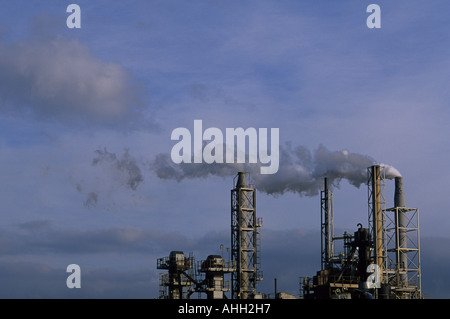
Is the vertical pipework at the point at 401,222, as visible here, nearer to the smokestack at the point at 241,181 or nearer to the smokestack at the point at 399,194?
the smokestack at the point at 399,194

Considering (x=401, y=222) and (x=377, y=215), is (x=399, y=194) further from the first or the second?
(x=377, y=215)

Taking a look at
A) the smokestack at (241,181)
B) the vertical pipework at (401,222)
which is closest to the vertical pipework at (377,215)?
the vertical pipework at (401,222)

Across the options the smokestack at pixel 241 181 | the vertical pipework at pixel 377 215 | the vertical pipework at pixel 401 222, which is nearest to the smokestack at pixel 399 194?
the vertical pipework at pixel 401 222

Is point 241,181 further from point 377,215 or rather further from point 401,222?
point 401,222

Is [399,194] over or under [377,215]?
over

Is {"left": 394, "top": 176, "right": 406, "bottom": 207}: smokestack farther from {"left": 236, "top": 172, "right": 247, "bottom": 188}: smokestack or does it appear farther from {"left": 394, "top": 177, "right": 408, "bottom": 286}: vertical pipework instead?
{"left": 236, "top": 172, "right": 247, "bottom": 188}: smokestack

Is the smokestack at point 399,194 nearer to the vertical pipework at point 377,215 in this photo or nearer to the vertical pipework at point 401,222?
the vertical pipework at point 401,222

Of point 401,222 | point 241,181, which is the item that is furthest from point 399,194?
point 241,181

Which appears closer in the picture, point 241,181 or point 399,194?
point 241,181

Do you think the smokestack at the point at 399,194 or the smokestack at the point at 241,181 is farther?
the smokestack at the point at 399,194
